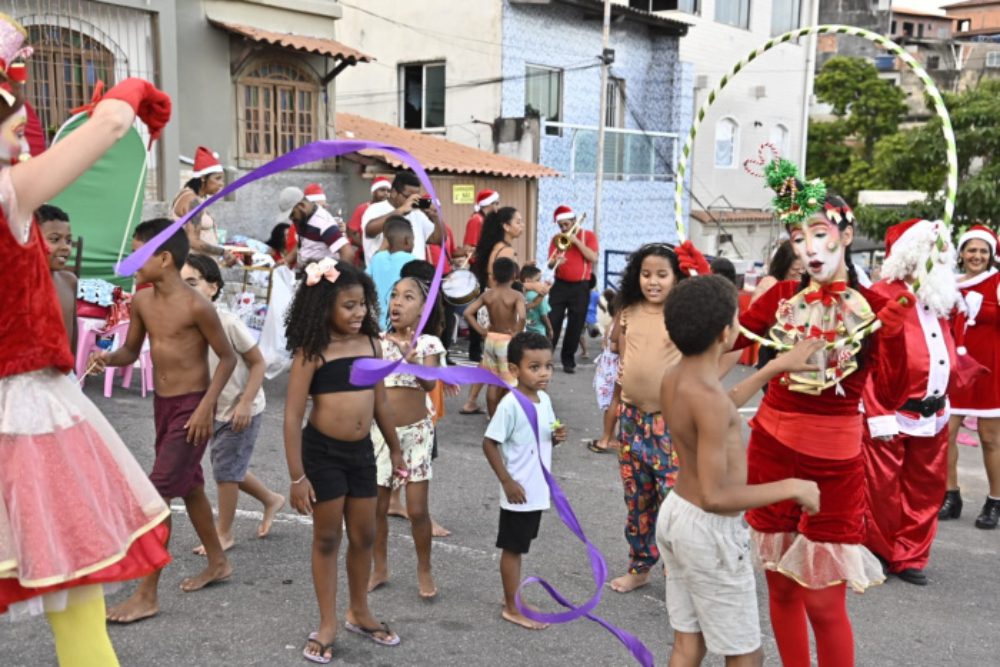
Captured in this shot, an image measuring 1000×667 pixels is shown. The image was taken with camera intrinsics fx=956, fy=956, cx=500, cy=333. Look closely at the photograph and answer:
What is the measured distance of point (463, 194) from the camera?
16219 mm

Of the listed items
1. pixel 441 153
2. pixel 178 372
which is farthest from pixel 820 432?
pixel 441 153

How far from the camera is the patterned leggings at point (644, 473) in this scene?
177 inches

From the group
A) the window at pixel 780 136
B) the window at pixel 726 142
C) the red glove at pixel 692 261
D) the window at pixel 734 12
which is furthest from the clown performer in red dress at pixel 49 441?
the window at pixel 780 136

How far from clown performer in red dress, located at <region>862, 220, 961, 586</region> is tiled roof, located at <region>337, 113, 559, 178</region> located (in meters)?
10.5

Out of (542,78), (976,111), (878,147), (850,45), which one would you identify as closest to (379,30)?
(542,78)

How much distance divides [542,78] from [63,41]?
10726mm

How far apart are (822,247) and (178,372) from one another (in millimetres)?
2755

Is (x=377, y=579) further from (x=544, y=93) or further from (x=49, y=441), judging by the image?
(x=544, y=93)

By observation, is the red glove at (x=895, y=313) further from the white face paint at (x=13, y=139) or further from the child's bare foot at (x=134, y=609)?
the child's bare foot at (x=134, y=609)

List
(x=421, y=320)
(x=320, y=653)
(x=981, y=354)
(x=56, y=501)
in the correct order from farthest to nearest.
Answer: (x=981, y=354), (x=320, y=653), (x=421, y=320), (x=56, y=501)

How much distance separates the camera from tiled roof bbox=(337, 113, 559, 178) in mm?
15758

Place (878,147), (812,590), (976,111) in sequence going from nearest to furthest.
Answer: (812,590), (976,111), (878,147)

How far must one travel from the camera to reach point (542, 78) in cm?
1950

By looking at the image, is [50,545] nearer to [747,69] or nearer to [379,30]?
[379,30]
